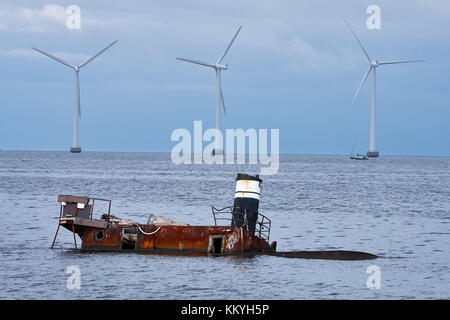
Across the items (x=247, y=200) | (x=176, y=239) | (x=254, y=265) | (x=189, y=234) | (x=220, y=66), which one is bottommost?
(x=254, y=265)

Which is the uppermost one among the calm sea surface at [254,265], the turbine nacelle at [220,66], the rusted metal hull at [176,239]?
the turbine nacelle at [220,66]

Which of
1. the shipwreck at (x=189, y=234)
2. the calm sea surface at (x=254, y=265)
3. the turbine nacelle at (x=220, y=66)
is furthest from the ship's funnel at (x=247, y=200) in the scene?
the turbine nacelle at (x=220, y=66)

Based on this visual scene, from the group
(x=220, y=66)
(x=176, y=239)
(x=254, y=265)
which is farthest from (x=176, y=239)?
(x=220, y=66)

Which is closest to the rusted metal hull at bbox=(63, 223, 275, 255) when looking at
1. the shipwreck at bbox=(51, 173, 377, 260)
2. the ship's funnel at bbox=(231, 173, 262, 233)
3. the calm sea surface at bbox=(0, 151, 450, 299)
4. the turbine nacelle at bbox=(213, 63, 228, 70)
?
the shipwreck at bbox=(51, 173, 377, 260)

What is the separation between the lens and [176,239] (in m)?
41.5

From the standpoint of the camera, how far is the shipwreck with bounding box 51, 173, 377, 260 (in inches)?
1604

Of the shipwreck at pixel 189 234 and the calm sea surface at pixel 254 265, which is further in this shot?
the shipwreck at pixel 189 234

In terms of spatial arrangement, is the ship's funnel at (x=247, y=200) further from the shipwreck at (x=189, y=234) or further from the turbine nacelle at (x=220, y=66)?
the turbine nacelle at (x=220, y=66)

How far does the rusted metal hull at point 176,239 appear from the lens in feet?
133

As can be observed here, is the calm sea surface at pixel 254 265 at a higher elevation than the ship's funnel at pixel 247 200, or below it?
below

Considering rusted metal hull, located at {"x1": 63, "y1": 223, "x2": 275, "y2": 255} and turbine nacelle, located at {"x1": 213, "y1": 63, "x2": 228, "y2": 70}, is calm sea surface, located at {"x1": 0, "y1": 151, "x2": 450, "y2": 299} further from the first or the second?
turbine nacelle, located at {"x1": 213, "y1": 63, "x2": 228, "y2": 70}

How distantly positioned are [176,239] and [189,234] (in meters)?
0.88

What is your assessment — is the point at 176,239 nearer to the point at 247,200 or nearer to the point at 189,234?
the point at 189,234
